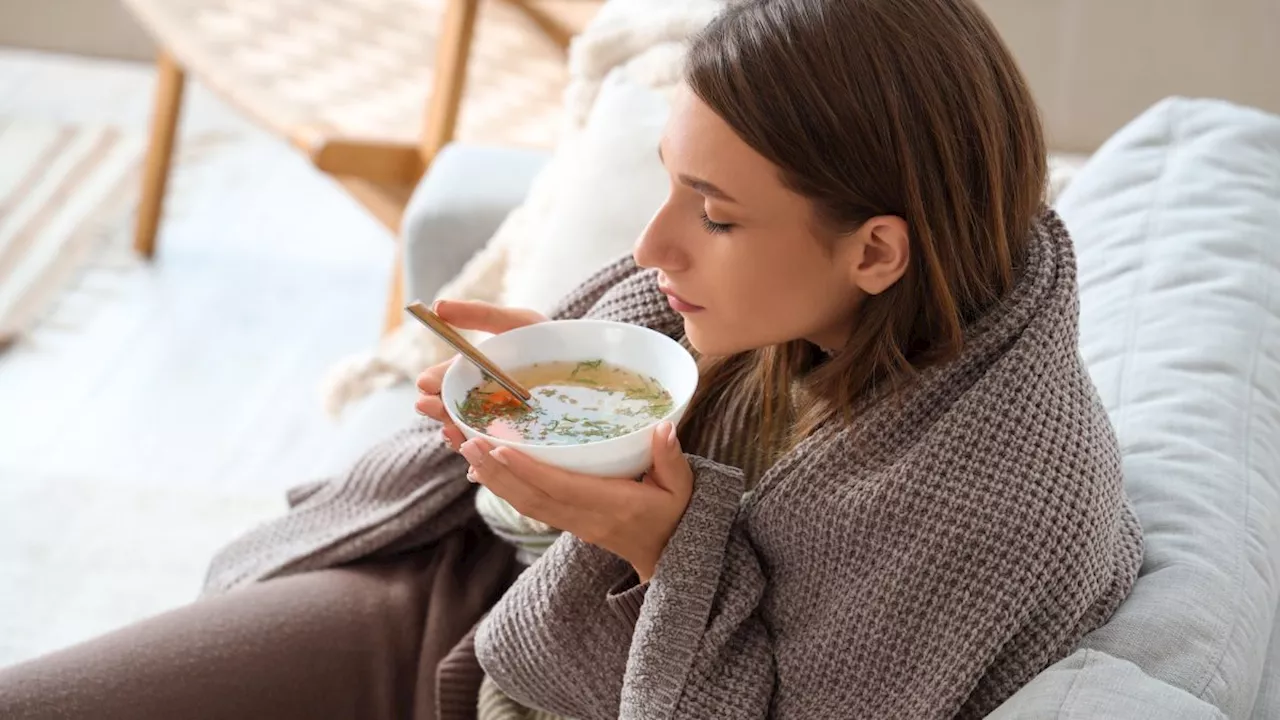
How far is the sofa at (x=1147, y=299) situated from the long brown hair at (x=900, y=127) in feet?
0.82

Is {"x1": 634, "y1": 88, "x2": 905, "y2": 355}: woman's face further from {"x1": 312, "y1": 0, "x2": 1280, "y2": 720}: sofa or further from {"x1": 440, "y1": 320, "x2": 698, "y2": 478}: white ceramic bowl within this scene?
{"x1": 312, "y1": 0, "x2": 1280, "y2": 720}: sofa

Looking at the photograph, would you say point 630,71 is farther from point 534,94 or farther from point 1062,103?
point 1062,103

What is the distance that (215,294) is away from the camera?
278cm

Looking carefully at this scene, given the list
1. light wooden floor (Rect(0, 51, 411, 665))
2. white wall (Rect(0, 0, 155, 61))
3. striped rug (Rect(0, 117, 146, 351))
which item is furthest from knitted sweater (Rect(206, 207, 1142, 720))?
white wall (Rect(0, 0, 155, 61))

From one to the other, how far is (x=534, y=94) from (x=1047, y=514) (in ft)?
5.35

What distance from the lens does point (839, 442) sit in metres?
1.00

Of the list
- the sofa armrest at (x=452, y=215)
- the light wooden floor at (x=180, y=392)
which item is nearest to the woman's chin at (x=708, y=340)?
the sofa armrest at (x=452, y=215)

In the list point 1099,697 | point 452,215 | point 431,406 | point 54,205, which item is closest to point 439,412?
point 431,406

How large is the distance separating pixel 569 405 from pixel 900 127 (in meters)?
0.32

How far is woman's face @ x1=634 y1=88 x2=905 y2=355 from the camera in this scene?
931 millimetres

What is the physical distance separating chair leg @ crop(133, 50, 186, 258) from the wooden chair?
0.14 ft

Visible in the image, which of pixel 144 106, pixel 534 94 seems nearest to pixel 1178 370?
pixel 534 94

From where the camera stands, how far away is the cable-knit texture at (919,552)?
94 cm

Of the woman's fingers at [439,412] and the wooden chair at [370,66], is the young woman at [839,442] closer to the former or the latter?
the woman's fingers at [439,412]
